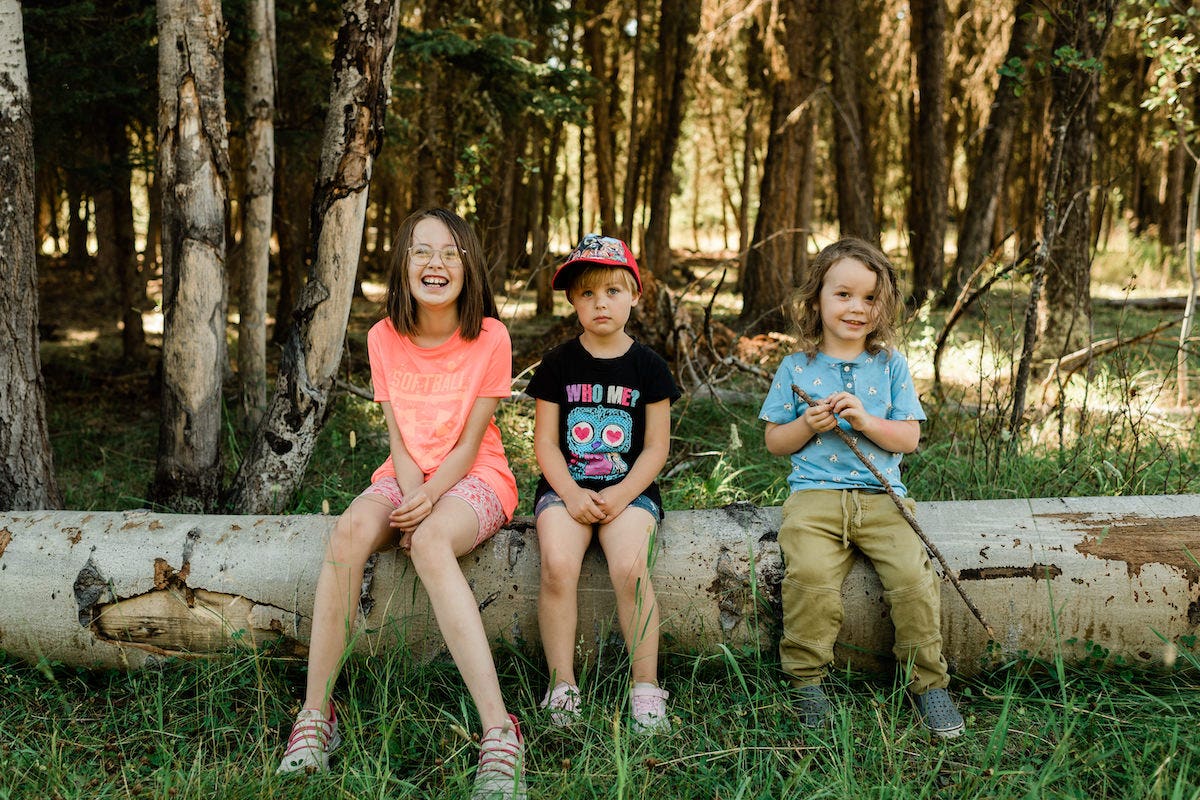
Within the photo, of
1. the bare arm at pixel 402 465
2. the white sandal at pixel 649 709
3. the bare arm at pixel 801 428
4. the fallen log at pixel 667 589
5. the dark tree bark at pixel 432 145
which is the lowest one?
the white sandal at pixel 649 709

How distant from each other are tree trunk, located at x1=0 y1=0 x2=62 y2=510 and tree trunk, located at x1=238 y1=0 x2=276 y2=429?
136cm

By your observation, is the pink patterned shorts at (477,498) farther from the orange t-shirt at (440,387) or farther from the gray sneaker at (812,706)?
the gray sneaker at (812,706)

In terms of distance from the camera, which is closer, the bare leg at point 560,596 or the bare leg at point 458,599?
the bare leg at point 458,599

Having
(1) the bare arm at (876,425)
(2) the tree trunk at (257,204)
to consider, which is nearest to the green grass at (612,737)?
(1) the bare arm at (876,425)

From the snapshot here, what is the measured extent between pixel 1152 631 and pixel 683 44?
10.3 m

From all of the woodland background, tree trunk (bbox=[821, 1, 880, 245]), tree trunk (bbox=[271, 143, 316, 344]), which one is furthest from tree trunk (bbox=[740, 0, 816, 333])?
tree trunk (bbox=[271, 143, 316, 344])

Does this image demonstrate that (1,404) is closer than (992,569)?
No

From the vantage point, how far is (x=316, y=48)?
24.3ft

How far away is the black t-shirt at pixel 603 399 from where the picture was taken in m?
3.01

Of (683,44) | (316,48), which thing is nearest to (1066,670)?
(316,48)

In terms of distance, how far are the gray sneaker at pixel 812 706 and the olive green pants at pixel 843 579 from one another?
4cm

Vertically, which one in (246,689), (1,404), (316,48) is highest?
(316,48)

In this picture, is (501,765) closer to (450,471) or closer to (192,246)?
(450,471)

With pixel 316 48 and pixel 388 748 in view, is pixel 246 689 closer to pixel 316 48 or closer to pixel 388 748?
pixel 388 748
